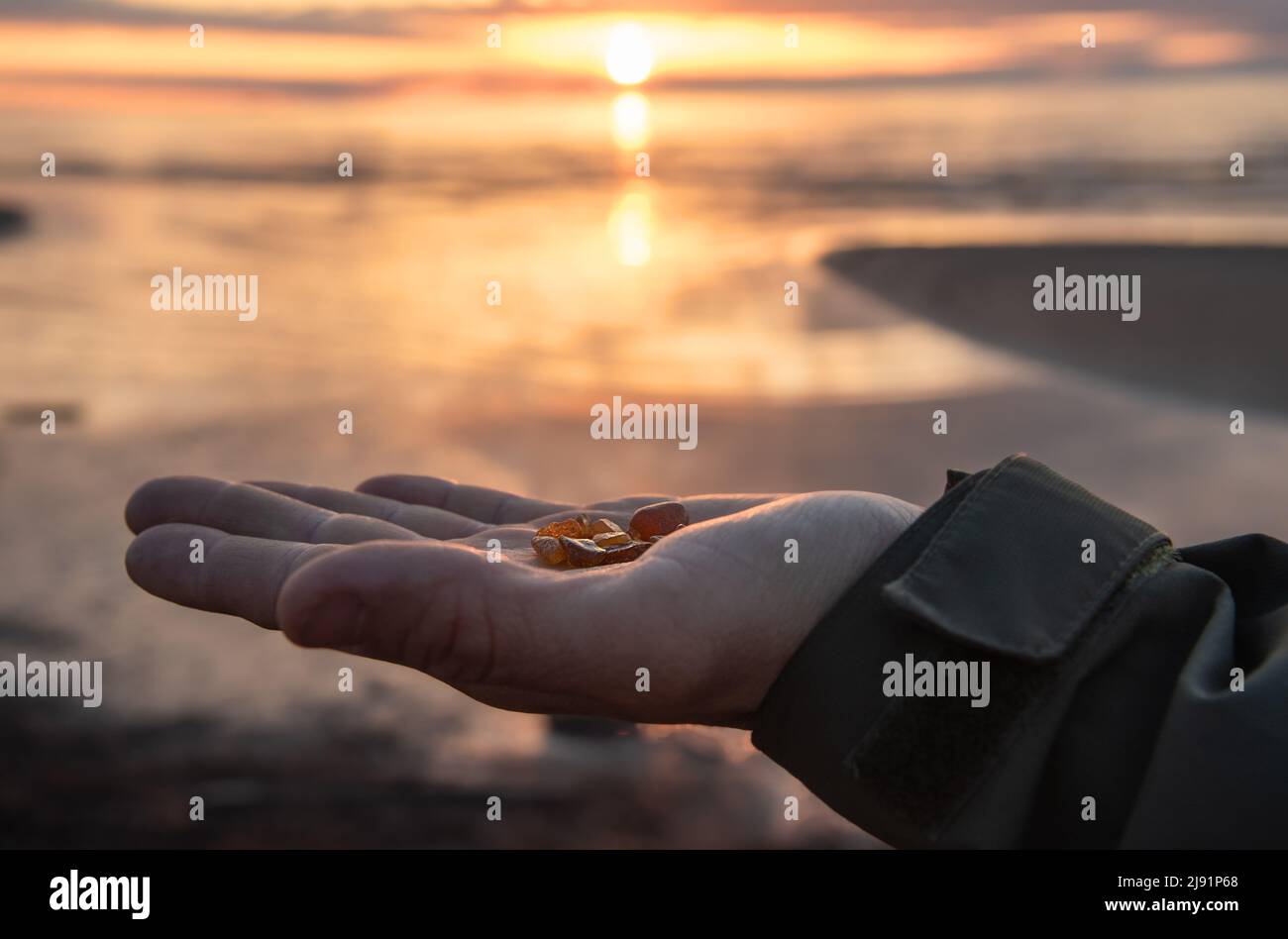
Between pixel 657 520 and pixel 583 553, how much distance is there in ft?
1.22

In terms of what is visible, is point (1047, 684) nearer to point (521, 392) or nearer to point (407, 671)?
point (407, 671)

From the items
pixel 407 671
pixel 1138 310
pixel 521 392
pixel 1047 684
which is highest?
pixel 1138 310

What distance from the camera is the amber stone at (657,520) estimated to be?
10.8 feet

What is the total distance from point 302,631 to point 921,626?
1.19m

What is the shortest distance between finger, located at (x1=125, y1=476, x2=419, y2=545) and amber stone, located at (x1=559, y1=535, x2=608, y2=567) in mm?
400

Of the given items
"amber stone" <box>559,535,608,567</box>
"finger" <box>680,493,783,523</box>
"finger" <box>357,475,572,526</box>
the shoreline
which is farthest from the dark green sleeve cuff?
the shoreline

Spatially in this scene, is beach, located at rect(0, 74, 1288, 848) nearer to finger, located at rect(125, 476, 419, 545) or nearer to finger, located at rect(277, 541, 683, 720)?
finger, located at rect(125, 476, 419, 545)

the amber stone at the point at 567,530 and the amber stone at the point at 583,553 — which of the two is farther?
the amber stone at the point at 567,530

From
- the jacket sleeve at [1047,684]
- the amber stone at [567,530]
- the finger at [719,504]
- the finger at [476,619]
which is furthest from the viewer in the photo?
the finger at [719,504]

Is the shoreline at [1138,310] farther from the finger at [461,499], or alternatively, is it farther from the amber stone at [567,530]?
the amber stone at [567,530]

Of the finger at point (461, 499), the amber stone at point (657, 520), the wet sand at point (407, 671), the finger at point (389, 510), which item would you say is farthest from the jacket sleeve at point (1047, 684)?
the wet sand at point (407, 671)

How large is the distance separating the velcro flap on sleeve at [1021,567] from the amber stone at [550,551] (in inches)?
39.6

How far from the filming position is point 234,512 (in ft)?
9.98

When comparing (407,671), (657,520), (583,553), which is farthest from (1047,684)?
(407,671)
